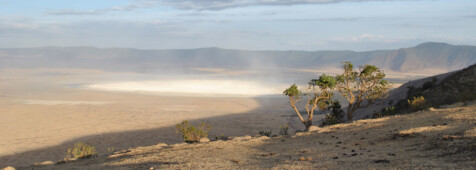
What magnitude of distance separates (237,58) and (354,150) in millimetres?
171159

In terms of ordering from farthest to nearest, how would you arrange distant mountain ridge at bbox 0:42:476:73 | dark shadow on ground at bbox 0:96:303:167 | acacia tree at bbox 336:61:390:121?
distant mountain ridge at bbox 0:42:476:73
dark shadow on ground at bbox 0:96:303:167
acacia tree at bbox 336:61:390:121

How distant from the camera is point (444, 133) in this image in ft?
34.2

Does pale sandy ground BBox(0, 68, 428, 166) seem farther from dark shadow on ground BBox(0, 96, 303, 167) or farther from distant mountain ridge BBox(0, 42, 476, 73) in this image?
distant mountain ridge BBox(0, 42, 476, 73)

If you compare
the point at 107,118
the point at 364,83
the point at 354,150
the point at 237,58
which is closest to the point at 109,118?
the point at 107,118

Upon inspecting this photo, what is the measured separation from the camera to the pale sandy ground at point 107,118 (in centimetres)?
2173

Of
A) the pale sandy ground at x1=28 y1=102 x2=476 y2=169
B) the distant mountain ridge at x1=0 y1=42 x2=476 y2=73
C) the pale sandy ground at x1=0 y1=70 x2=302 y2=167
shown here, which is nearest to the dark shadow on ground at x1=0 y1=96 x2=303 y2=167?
the pale sandy ground at x1=0 y1=70 x2=302 y2=167

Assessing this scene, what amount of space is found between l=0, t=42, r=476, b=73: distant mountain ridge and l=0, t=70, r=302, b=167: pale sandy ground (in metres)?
83.4

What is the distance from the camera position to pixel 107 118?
1233 inches

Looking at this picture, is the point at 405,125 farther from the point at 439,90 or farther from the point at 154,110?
the point at 154,110

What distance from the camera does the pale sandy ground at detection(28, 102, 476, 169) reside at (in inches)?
324

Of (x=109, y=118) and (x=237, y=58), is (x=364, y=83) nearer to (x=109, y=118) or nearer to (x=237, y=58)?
(x=109, y=118)

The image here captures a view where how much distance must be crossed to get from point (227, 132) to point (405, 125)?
43.1 ft

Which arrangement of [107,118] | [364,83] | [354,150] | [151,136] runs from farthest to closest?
[107,118], [151,136], [364,83], [354,150]

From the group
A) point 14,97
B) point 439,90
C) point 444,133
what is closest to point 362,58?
point 14,97
